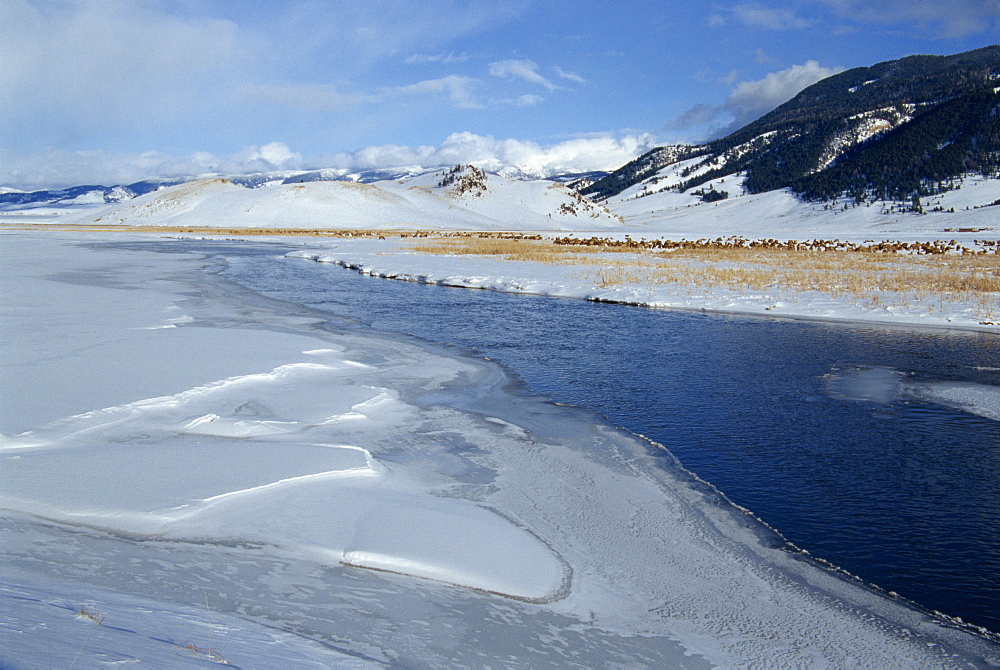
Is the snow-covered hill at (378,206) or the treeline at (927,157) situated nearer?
the snow-covered hill at (378,206)

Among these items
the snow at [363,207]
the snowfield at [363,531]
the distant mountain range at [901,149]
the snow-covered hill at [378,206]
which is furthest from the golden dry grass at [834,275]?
the distant mountain range at [901,149]

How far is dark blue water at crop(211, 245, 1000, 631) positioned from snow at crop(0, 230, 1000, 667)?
630mm

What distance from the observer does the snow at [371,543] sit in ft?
13.5

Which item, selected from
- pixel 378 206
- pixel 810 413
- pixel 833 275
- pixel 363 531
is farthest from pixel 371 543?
pixel 378 206

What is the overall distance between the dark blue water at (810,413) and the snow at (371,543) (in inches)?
24.8

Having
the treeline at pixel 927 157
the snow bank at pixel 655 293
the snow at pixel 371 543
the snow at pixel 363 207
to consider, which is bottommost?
the snow at pixel 371 543

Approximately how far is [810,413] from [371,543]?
7354mm

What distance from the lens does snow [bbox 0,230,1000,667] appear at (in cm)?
412

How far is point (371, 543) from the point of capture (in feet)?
18.0

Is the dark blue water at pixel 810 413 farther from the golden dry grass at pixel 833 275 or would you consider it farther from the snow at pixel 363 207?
the snow at pixel 363 207

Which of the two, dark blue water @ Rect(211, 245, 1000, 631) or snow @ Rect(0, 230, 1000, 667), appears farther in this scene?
dark blue water @ Rect(211, 245, 1000, 631)

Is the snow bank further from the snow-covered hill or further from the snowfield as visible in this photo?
the snow-covered hill

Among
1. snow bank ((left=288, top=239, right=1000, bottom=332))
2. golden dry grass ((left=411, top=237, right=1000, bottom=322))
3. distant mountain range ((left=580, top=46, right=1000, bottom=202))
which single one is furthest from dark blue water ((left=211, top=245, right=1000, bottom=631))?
distant mountain range ((left=580, top=46, right=1000, bottom=202))

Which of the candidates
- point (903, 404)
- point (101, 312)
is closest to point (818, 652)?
point (903, 404)
